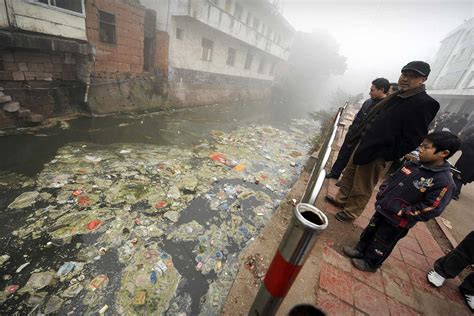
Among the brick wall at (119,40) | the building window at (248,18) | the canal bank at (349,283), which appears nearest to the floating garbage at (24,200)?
the canal bank at (349,283)

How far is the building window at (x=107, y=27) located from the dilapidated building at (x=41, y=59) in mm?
762

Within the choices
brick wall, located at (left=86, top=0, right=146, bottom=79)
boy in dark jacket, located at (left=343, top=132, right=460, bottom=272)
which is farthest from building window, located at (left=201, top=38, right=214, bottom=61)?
boy in dark jacket, located at (left=343, top=132, right=460, bottom=272)

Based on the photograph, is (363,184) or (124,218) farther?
(124,218)

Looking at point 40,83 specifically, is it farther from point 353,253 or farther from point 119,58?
point 353,253

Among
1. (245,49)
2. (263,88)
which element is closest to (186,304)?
(245,49)

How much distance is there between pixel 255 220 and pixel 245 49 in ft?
50.3

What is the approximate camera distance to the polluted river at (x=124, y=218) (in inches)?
87.4

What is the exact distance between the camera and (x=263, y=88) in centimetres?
2059

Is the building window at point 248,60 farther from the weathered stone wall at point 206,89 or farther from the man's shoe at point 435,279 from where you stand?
the man's shoe at point 435,279

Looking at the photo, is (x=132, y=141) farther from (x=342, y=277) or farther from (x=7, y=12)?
(x=342, y=277)

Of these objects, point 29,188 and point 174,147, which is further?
point 174,147

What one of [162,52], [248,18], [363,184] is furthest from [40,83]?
[248,18]

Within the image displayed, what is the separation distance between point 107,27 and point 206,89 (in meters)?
5.91

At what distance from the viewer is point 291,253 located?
2.96 ft
